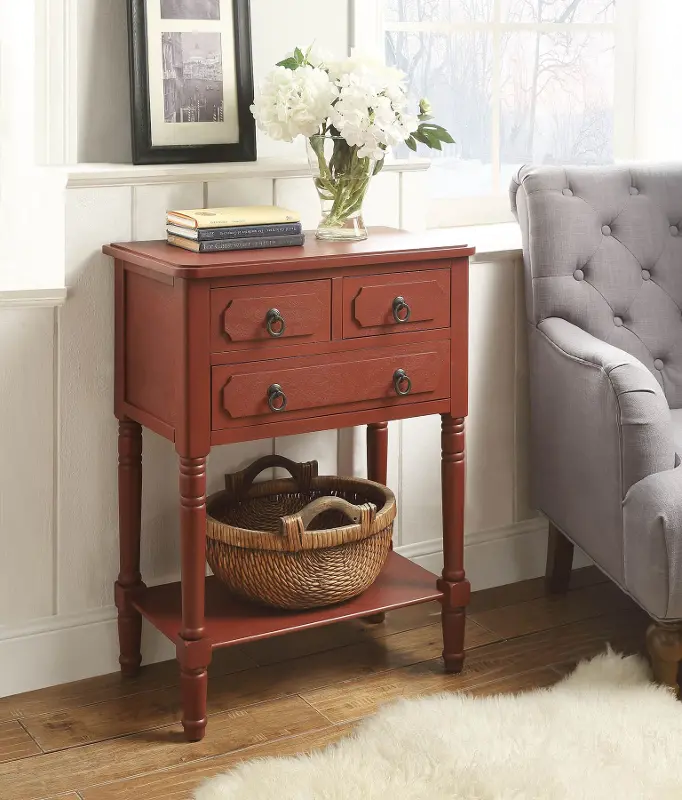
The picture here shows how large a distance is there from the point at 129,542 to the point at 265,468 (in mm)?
332

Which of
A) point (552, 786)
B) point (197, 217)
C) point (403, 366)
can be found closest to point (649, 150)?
point (403, 366)

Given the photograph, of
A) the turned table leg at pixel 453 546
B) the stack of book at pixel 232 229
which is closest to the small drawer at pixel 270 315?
the stack of book at pixel 232 229

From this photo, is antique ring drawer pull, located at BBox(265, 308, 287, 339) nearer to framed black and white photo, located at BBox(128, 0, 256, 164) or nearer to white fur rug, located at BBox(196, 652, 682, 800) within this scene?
framed black and white photo, located at BBox(128, 0, 256, 164)

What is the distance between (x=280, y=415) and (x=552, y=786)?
30.3 inches

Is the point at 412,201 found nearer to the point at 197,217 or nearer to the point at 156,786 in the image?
the point at 197,217

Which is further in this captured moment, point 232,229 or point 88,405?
point 88,405

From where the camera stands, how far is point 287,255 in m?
2.06

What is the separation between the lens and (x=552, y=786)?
1885 millimetres

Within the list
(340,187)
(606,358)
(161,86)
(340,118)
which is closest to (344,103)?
(340,118)

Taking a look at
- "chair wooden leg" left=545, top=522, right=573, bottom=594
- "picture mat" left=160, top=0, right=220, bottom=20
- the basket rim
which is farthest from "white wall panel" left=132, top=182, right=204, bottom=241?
"chair wooden leg" left=545, top=522, right=573, bottom=594

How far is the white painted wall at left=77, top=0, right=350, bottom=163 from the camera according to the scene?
230 centimetres

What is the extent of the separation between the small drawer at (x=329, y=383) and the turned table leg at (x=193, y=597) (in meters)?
0.11

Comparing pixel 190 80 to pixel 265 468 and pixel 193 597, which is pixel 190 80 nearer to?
pixel 265 468

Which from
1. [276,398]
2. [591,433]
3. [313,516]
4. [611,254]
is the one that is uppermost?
[611,254]
